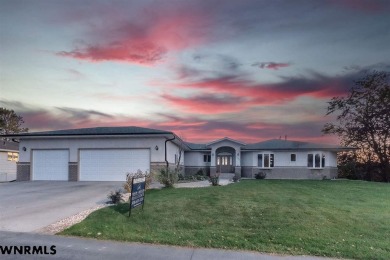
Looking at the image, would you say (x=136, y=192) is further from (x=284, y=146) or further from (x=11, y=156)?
(x=11, y=156)

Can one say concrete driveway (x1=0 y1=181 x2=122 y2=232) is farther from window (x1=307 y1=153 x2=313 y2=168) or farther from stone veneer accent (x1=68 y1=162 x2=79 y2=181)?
window (x1=307 y1=153 x2=313 y2=168)

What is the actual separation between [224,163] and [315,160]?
9.04 metres

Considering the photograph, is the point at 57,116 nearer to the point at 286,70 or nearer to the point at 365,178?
the point at 286,70

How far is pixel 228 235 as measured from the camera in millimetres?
8180

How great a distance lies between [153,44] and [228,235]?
9.52 meters

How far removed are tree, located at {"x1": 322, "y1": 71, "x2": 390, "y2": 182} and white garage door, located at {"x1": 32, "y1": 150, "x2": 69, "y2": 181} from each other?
2633 cm

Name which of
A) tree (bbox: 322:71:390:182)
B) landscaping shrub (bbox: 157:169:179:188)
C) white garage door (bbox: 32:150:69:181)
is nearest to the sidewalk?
landscaping shrub (bbox: 157:169:179:188)

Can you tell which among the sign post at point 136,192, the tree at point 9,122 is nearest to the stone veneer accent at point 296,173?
the sign post at point 136,192

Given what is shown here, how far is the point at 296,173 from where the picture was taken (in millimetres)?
33844

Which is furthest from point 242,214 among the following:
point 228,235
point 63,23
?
point 63,23

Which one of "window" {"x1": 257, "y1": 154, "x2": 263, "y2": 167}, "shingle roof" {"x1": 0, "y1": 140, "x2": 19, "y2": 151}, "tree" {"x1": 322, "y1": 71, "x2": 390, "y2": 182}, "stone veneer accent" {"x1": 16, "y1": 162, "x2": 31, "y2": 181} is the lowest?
"stone veneer accent" {"x1": 16, "y1": 162, "x2": 31, "y2": 181}

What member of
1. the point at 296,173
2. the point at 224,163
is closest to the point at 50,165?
the point at 224,163

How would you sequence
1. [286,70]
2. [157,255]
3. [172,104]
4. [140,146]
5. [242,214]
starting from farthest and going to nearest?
[140,146], [172,104], [286,70], [242,214], [157,255]

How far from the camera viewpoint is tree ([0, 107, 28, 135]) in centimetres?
5050
